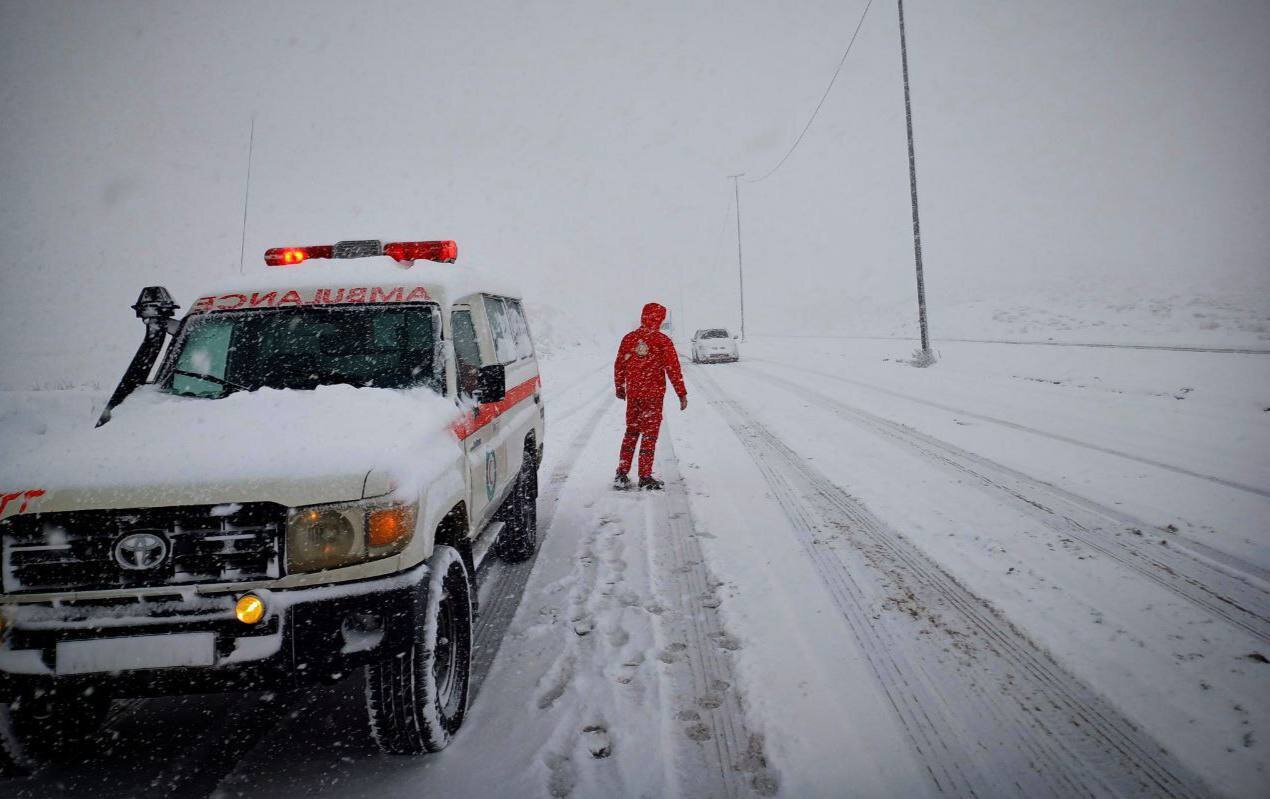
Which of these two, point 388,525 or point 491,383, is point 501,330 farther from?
point 388,525

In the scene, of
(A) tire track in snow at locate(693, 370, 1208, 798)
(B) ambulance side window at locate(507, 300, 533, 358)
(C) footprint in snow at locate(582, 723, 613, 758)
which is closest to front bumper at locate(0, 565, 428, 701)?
(C) footprint in snow at locate(582, 723, 613, 758)

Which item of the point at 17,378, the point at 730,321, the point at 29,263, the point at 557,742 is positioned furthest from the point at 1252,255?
the point at 29,263

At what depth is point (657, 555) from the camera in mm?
4332

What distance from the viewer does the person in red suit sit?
6168 millimetres

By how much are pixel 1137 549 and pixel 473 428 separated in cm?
462

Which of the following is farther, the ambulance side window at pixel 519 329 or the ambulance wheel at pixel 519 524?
the ambulance side window at pixel 519 329

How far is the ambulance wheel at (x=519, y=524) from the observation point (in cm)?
426

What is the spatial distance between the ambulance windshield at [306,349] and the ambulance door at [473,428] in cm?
18

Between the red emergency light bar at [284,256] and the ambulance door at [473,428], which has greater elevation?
the red emergency light bar at [284,256]

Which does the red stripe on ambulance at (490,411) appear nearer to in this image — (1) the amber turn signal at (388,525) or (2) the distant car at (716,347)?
(1) the amber turn signal at (388,525)

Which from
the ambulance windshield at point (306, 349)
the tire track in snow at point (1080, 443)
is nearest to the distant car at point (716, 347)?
the tire track in snow at point (1080, 443)

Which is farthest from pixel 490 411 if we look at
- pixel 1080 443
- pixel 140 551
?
pixel 1080 443

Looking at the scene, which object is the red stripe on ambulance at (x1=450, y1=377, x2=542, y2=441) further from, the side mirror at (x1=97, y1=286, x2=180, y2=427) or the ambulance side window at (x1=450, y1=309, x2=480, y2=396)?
the side mirror at (x1=97, y1=286, x2=180, y2=427)

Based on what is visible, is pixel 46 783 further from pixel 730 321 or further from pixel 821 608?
pixel 730 321
